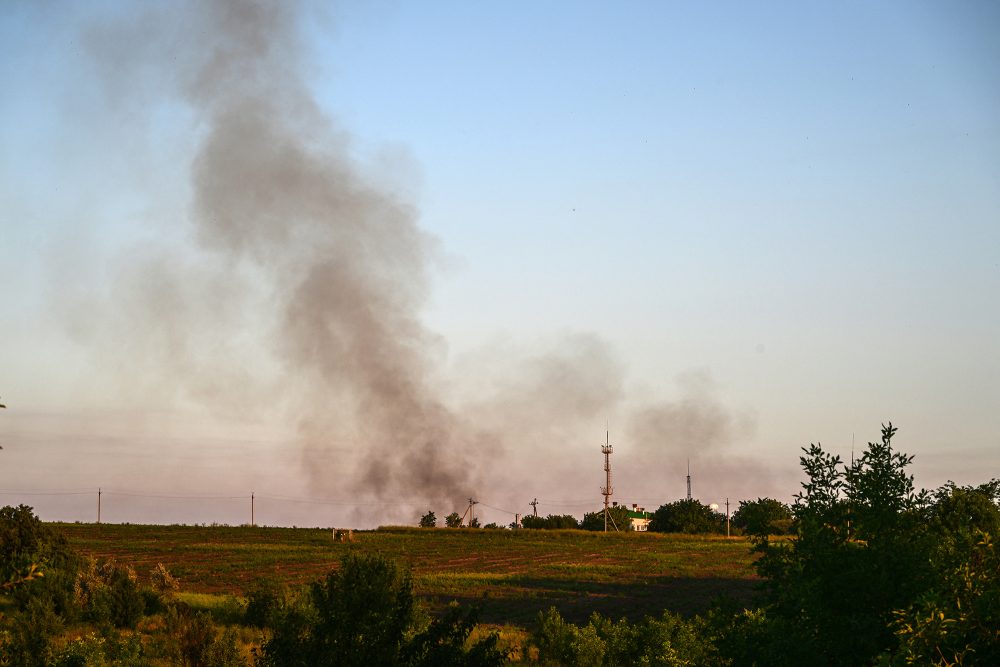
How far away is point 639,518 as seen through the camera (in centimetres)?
16038

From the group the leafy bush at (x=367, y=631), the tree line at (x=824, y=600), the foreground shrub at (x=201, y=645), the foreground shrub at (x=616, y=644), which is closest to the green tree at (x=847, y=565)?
the tree line at (x=824, y=600)

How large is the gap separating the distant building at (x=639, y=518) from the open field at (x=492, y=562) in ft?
113

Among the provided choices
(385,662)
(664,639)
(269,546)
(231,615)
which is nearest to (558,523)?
(269,546)

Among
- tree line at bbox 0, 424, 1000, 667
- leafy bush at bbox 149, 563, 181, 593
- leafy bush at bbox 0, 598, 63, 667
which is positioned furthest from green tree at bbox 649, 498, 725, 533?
tree line at bbox 0, 424, 1000, 667

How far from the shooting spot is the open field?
56.8 metres

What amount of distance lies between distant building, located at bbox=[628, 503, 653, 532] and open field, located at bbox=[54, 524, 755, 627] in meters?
34.4

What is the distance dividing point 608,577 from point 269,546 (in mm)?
38425

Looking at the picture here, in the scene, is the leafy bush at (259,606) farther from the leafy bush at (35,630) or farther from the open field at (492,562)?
the open field at (492,562)

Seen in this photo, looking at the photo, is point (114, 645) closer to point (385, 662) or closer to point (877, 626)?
point (385, 662)

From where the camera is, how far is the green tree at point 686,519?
137 m

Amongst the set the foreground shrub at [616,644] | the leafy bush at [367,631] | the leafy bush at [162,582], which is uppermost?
the leafy bush at [367,631]

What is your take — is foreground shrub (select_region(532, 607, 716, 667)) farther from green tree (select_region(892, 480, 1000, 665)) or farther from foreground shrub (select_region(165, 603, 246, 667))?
green tree (select_region(892, 480, 1000, 665))

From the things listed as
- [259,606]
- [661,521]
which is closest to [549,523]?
[661,521]

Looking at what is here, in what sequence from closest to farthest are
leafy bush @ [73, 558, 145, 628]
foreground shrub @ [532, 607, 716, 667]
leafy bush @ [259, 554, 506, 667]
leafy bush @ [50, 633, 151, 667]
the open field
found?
leafy bush @ [259, 554, 506, 667], leafy bush @ [50, 633, 151, 667], foreground shrub @ [532, 607, 716, 667], leafy bush @ [73, 558, 145, 628], the open field
